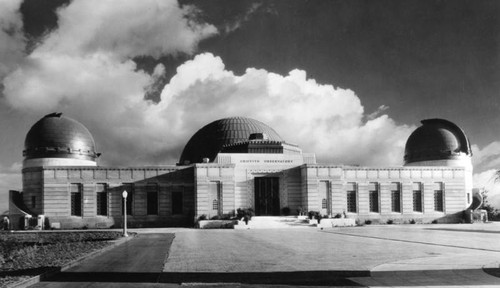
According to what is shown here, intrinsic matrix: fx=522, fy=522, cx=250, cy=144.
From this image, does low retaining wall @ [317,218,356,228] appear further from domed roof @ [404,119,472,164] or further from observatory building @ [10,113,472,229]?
domed roof @ [404,119,472,164]

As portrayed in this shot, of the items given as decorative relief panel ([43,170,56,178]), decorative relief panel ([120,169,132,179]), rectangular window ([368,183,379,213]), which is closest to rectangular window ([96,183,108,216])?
decorative relief panel ([120,169,132,179])

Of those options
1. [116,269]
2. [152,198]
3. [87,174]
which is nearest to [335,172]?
[152,198]

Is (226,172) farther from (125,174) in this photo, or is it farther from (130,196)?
(125,174)

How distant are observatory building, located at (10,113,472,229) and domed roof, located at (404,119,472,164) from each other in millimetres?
3498

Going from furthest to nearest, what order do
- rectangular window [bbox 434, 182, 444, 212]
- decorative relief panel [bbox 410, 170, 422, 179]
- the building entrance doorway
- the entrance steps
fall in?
rectangular window [bbox 434, 182, 444, 212]
decorative relief panel [bbox 410, 170, 422, 179]
the building entrance doorway
the entrance steps

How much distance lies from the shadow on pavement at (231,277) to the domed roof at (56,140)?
48.6 m

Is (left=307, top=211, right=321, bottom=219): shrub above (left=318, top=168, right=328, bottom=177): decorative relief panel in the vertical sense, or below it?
below

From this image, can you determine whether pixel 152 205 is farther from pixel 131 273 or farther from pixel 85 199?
pixel 131 273

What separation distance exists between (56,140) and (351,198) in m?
35.4

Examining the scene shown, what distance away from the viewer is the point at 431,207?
208ft

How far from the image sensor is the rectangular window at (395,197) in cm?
6253

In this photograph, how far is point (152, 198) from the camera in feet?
192

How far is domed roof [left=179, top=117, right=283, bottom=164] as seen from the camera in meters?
69.5

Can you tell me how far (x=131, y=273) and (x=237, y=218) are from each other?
126 feet
